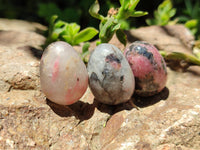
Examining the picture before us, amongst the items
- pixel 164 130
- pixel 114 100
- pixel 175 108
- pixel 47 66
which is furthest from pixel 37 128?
pixel 175 108

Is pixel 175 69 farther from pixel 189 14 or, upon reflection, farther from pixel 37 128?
pixel 37 128

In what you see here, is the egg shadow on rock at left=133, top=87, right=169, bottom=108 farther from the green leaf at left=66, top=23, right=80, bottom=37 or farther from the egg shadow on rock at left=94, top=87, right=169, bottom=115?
the green leaf at left=66, top=23, right=80, bottom=37

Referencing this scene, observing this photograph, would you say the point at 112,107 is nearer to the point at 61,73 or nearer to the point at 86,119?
the point at 86,119

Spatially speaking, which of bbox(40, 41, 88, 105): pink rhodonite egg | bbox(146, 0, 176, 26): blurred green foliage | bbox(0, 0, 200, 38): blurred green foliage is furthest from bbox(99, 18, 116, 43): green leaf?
bbox(146, 0, 176, 26): blurred green foliage

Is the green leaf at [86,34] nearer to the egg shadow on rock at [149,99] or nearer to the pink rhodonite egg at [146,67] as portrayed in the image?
the pink rhodonite egg at [146,67]

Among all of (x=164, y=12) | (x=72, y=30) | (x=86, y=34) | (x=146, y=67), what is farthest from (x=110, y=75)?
(x=164, y=12)

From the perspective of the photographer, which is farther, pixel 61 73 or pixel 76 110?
pixel 76 110
